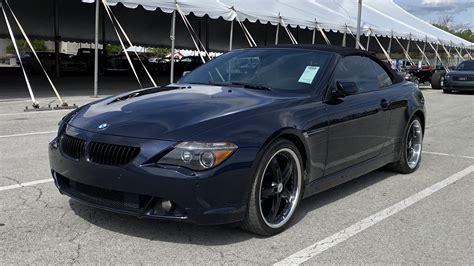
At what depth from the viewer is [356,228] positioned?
14.4ft

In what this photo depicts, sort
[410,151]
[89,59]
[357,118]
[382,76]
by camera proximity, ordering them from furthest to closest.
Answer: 1. [89,59]
2. [410,151]
3. [382,76]
4. [357,118]

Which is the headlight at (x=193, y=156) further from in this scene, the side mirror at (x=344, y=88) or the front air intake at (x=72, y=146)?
the side mirror at (x=344, y=88)

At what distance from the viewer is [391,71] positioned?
620 centimetres

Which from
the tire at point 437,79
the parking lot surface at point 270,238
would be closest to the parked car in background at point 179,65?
the tire at point 437,79

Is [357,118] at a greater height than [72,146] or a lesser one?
greater

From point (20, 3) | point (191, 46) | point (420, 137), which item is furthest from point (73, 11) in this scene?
point (420, 137)

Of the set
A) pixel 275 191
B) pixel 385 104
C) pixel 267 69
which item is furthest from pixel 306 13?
pixel 275 191

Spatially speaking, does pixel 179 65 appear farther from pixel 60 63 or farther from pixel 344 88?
pixel 344 88

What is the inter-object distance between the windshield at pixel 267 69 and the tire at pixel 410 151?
71.5 inches

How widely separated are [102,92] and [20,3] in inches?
453

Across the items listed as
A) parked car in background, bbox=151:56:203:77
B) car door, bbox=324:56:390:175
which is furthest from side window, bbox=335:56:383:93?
parked car in background, bbox=151:56:203:77

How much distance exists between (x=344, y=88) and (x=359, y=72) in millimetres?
855

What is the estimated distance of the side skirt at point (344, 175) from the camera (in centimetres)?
452

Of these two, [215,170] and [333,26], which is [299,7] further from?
[215,170]
